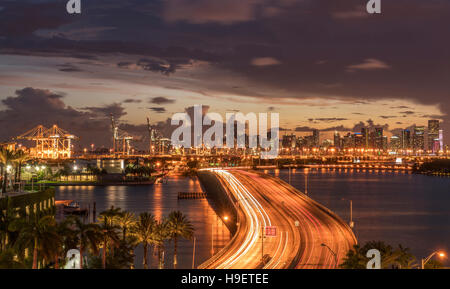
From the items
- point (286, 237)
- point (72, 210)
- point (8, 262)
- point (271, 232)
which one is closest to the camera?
point (8, 262)

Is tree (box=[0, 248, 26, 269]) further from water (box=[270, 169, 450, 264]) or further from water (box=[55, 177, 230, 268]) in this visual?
water (box=[270, 169, 450, 264])

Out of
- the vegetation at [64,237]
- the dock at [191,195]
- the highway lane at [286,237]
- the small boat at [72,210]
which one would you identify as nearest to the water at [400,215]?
the highway lane at [286,237]

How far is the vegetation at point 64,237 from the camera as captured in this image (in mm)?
18234

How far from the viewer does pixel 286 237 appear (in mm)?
32219

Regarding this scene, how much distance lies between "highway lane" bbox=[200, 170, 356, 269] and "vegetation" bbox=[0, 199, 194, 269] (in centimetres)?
459

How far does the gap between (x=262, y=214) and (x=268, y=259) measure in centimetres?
1794

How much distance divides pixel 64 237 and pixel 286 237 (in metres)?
14.8

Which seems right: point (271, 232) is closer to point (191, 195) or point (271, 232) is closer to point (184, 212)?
point (184, 212)

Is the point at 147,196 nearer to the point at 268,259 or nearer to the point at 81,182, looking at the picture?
the point at 81,182

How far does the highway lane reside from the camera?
83.6 feet

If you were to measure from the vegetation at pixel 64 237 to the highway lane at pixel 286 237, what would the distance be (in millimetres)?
4589

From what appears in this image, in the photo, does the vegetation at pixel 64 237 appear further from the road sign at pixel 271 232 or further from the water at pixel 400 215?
the water at pixel 400 215

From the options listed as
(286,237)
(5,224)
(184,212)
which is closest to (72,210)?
(184,212)
